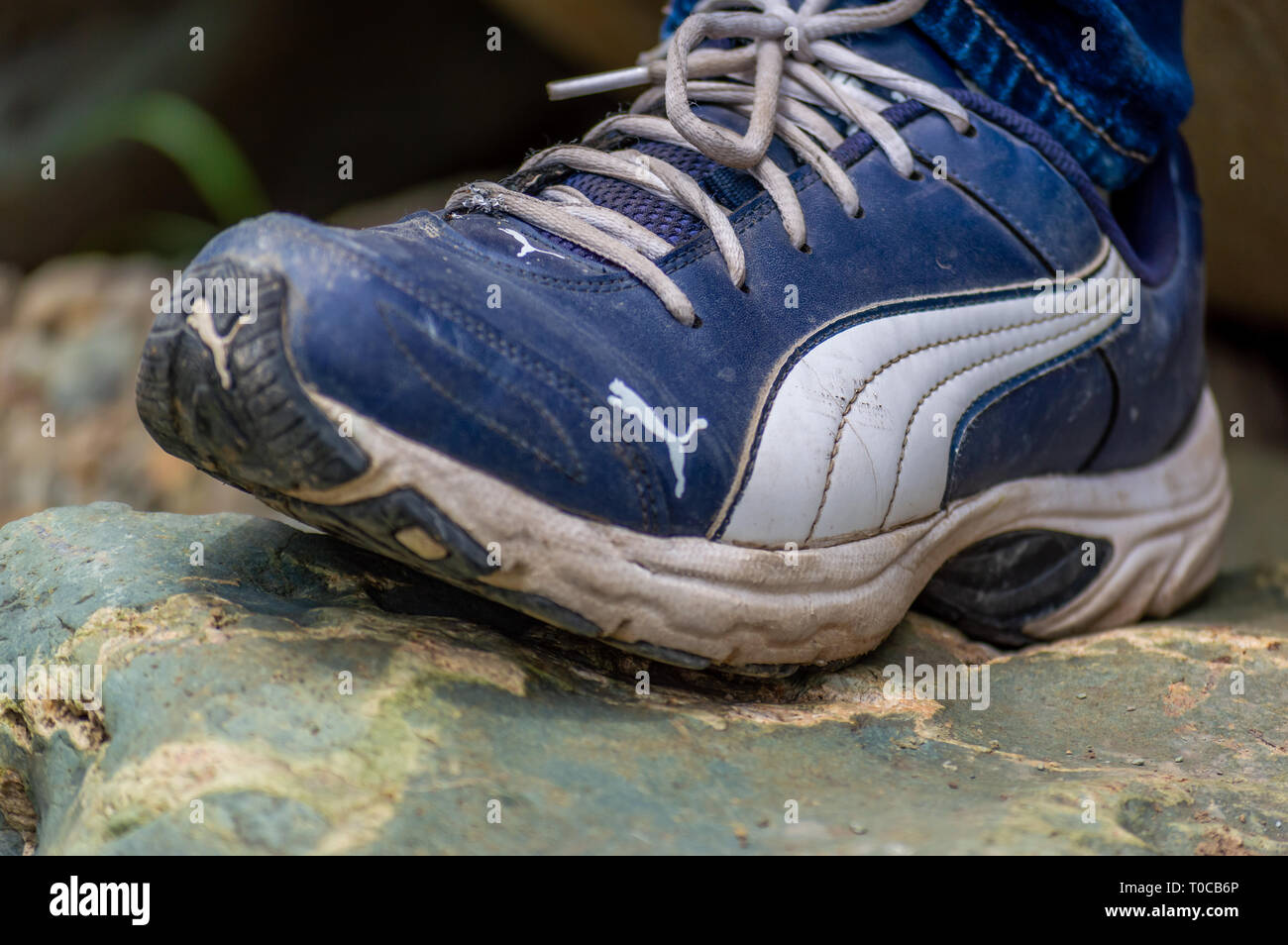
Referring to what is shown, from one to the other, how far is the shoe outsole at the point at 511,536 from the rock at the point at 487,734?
88 mm

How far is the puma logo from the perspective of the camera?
1017 millimetres

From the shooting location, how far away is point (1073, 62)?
1409 mm

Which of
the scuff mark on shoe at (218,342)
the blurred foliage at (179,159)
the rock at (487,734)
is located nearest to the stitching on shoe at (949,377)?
the rock at (487,734)

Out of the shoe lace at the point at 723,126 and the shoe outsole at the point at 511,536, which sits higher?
the shoe lace at the point at 723,126

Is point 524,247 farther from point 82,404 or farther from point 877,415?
point 82,404

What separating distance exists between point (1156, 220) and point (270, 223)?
49.0 inches

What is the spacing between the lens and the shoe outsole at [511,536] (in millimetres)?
903

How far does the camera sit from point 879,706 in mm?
1195

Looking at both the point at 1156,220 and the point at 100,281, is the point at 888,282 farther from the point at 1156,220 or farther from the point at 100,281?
the point at 100,281

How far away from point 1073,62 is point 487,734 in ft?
3.68

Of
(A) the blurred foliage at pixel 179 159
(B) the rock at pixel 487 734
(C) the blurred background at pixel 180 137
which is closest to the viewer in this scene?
(B) the rock at pixel 487 734

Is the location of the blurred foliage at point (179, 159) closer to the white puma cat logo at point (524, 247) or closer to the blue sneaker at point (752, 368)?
the blue sneaker at point (752, 368)

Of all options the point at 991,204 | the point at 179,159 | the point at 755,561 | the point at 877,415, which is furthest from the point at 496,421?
the point at 179,159

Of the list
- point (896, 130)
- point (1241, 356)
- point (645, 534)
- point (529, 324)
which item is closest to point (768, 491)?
point (645, 534)
